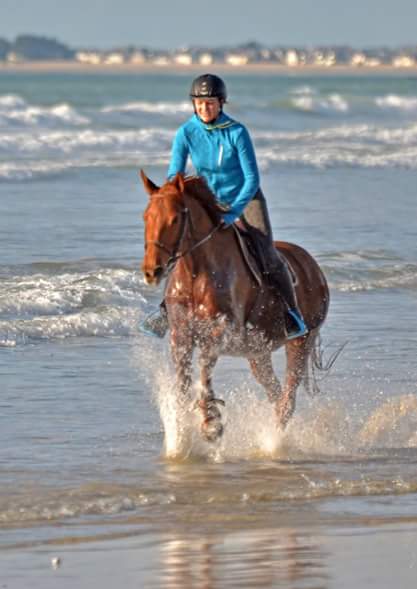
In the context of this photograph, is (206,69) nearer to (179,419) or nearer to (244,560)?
(179,419)

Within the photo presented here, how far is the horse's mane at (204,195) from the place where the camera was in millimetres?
8414

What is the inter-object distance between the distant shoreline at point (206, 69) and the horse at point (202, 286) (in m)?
133

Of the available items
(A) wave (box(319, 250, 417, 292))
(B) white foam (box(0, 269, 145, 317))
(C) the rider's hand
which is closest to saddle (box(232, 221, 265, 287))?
(C) the rider's hand

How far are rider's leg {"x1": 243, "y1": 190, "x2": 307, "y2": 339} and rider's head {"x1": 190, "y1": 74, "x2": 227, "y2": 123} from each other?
0.65 m

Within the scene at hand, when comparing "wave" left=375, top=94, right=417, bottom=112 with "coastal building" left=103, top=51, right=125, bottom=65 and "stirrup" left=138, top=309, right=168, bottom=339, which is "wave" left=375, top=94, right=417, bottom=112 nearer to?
"stirrup" left=138, top=309, right=168, bottom=339

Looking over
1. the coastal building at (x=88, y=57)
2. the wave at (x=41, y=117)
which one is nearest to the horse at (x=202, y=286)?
the wave at (x=41, y=117)

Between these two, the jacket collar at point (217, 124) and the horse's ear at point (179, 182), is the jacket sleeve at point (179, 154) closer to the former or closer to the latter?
the jacket collar at point (217, 124)

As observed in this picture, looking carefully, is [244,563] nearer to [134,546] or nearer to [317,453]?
[134,546]

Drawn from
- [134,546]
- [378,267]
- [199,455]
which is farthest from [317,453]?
[378,267]

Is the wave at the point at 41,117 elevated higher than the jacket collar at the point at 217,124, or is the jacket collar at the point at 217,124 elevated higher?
the jacket collar at the point at 217,124

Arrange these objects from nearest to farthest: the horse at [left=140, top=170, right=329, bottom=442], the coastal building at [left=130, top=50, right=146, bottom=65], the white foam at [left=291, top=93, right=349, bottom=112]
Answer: the horse at [left=140, top=170, right=329, bottom=442]
the white foam at [left=291, top=93, right=349, bottom=112]
the coastal building at [left=130, top=50, right=146, bottom=65]

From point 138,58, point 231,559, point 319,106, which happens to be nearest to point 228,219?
point 231,559

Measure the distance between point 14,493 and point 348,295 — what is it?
285 inches

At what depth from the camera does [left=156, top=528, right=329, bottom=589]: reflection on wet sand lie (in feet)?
21.1
